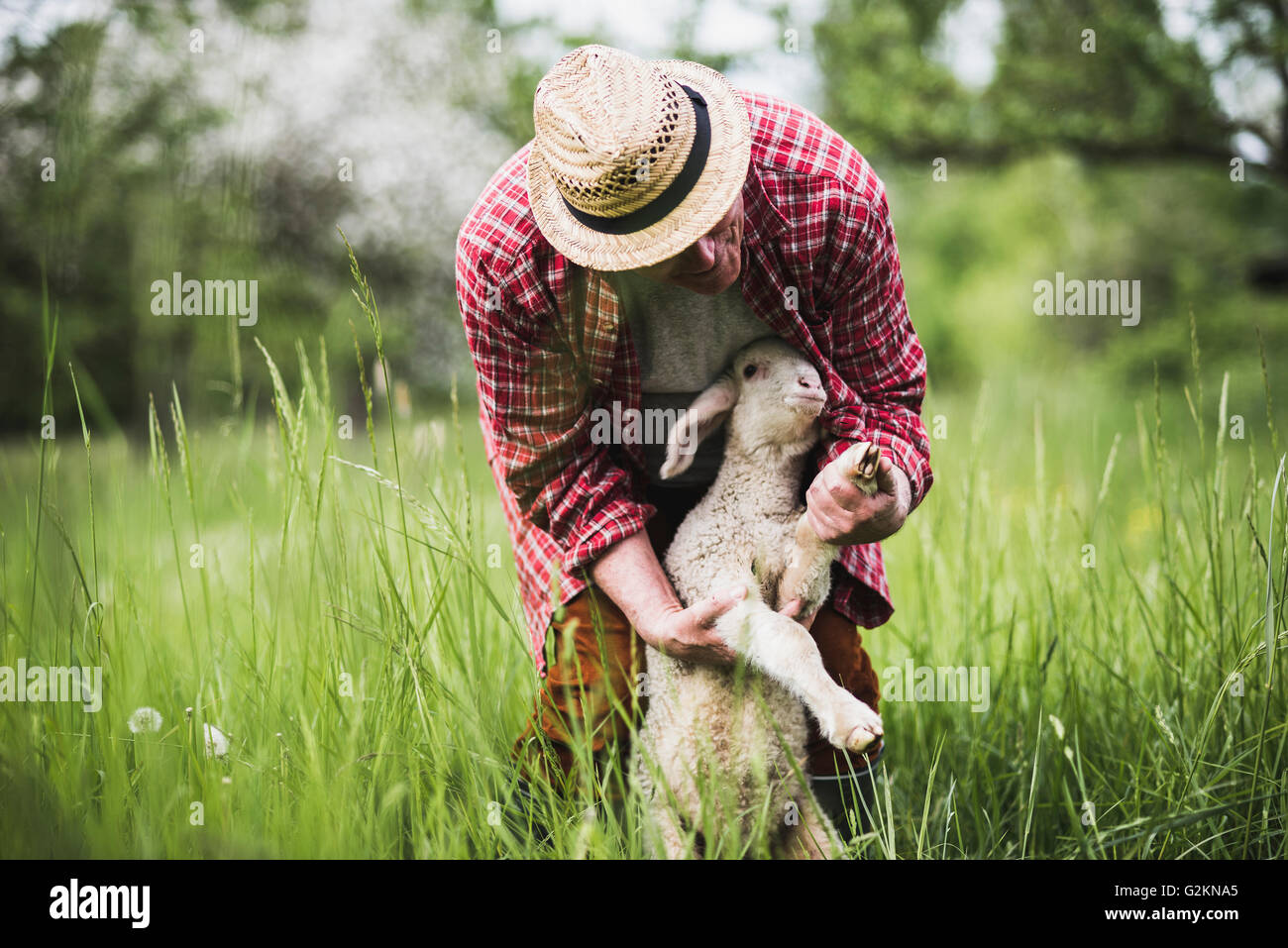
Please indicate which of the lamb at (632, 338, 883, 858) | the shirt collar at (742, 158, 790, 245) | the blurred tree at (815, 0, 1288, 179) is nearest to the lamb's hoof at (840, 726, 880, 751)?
the lamb at (632, 338, 883, 858)

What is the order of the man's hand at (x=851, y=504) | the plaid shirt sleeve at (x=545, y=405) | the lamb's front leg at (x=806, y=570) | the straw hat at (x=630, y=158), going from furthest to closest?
the plaid shirt sleeve at (x=545, y=405), the lamb's front leg at (x=806, y=570), the man's hand at (x=851, y=504), the straw hat at (x=630, y=158)

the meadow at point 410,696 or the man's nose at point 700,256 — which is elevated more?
the man's nose at point 700,256

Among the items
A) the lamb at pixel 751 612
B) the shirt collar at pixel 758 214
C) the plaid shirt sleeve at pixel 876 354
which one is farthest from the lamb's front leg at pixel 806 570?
the shirt collar at pixel 758 214

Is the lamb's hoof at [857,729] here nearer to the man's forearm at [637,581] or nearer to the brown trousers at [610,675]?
the brown trousers at [610,675]

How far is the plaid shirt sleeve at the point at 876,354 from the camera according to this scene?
83.3 inches

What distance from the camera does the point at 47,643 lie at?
2.28 m

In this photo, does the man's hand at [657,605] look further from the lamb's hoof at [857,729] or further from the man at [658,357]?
the lamb's hoof at [857,729]

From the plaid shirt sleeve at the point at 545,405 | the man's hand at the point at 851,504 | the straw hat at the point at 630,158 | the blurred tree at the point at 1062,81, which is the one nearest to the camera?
the straw hat at the point at 630,158

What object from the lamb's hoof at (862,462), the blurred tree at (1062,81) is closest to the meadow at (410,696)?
the lamb's hoof at (862,462)

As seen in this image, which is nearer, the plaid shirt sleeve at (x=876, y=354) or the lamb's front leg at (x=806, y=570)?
the lamb's front leg at (x=806, y=570)

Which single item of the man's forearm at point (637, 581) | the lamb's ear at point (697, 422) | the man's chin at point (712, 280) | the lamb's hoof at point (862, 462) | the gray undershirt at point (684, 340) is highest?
the man's chin at point (712, 280)

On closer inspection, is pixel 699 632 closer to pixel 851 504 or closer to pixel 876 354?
pixel 851 504

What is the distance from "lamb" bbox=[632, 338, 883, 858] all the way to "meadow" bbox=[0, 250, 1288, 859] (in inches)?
6.3
